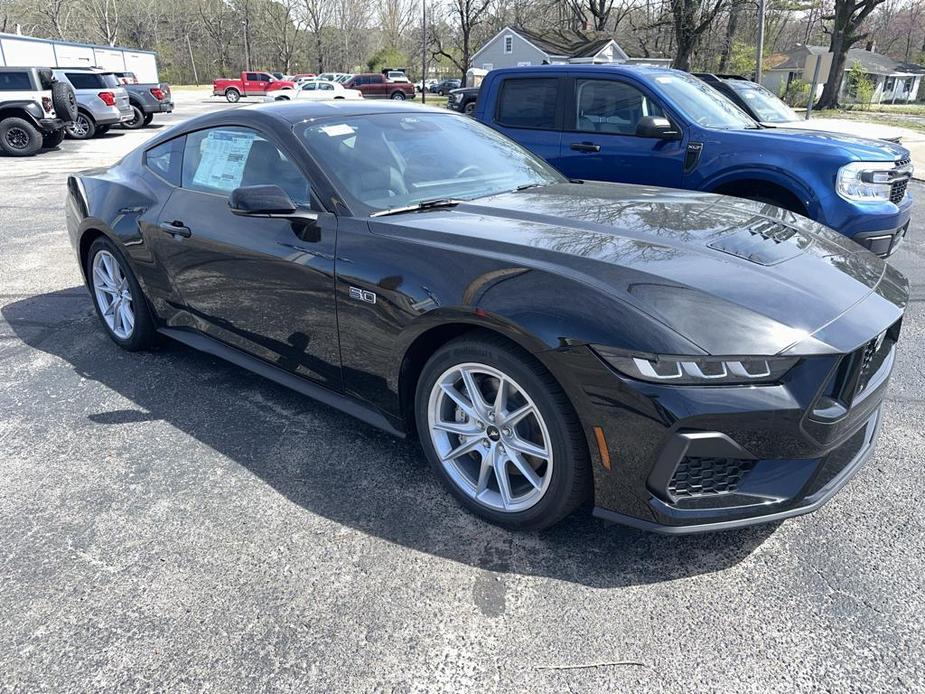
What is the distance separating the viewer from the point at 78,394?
371 cm

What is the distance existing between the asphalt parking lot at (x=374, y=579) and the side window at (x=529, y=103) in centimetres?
449

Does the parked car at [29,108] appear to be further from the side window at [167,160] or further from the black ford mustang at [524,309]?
the black ford mustang at [524,309]

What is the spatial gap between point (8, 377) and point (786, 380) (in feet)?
13.7

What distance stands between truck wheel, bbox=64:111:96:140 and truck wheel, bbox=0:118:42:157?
2.93 meters

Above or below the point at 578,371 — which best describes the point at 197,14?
above

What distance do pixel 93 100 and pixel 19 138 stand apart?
3199 mm

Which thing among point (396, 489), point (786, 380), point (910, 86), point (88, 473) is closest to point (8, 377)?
point (88, 473)

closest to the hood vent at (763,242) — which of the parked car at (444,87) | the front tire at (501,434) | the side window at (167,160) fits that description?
the front tire at (501,434)

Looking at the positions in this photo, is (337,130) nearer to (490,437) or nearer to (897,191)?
(490,437)

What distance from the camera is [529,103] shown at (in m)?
6.85

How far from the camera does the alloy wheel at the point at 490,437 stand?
235 cm

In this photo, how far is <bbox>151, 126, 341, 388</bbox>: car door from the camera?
288cm

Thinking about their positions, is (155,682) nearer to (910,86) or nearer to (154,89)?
(154,89)

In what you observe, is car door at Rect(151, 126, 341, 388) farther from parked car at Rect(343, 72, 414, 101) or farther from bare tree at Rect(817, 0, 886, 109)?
parked car at Rect(343, 72, 414, 101)
